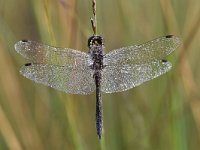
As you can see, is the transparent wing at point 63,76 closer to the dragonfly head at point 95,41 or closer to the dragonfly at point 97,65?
the dragonfly at point 97,65

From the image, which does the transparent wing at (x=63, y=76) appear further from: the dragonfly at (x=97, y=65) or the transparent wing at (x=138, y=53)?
the transparent wing at (x=138, y=53)

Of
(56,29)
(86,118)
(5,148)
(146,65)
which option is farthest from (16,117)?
(146,65)

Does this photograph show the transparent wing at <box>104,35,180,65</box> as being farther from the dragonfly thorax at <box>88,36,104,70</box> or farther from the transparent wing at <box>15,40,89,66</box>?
the transparent wing at <box>15,40,89,66</box>

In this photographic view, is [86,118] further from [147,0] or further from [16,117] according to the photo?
[147,0]

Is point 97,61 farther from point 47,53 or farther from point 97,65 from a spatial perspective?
point 47,53

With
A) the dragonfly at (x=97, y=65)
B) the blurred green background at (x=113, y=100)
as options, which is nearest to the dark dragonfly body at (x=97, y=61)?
the dragonfly at (x=97, y=65)

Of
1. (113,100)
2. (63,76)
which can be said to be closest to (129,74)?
(63,76)

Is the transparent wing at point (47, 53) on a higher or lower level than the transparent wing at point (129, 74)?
higher

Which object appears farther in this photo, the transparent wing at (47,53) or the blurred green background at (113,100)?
the blurred green background at (113,100)
